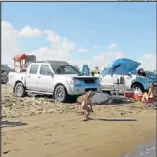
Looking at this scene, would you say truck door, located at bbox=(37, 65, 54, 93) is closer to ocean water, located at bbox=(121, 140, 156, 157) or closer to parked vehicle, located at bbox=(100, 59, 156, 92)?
parked vehicle, located at bbox=(100, 59, 156, 92)

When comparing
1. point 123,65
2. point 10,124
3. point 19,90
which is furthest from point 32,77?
point 10,124

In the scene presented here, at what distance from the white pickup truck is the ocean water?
22.5ft

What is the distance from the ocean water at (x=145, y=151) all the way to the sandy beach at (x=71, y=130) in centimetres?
14

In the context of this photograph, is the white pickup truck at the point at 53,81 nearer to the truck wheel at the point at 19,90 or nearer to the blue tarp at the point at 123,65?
the truck wheel at the point at 19,90

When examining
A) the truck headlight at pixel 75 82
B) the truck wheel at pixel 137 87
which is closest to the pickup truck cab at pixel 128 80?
the truck wheel at pixel 137 87

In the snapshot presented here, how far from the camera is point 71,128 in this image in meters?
9.40

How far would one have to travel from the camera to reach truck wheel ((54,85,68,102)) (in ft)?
49.0

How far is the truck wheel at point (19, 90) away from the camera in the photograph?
55.5 feet

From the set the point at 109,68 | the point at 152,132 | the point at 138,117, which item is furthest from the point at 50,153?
the point at 109,68

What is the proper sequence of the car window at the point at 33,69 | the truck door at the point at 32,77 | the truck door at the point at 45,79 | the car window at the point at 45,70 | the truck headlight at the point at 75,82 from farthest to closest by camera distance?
1. the car window at the point at 33,69
2. the truck door at the point at 32,77
3. the car window at the point at 45,70
4. the truck door at the point at 45,79
5. the truck headlight at the point at 75,82

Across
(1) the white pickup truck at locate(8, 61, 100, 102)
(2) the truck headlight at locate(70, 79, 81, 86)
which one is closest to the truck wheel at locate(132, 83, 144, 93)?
(1) the white pickup truck at locate(8, 61, 100, 102)

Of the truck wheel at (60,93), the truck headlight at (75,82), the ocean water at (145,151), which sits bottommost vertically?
the ocean water at (145,151)

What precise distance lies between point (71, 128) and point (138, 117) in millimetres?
2781

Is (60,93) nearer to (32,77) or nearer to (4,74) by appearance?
(32,77)
